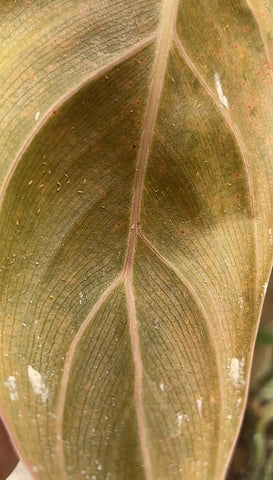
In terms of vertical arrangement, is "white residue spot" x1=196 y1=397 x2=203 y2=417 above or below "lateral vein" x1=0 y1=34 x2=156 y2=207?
below

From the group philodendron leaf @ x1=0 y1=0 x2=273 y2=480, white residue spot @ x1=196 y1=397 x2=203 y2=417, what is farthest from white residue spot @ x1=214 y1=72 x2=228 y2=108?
white residue spot @ x1=196 y1=397 x2=203 y2=417

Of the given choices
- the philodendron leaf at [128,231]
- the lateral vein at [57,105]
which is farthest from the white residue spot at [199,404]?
the lateral vein at [57,105]

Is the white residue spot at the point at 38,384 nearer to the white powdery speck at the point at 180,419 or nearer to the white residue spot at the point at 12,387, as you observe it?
the white residue spot at the point at 12,387

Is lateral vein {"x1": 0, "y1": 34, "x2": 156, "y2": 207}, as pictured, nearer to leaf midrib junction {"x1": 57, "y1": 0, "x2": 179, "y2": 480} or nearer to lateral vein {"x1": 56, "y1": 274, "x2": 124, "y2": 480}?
leaf midrib junction {"x1": 57, "y1": 0, "x2": 179, "y2": 480}

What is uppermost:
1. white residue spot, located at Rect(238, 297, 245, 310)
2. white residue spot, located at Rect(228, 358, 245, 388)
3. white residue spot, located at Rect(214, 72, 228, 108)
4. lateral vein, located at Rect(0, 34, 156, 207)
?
white residue spot, located at Rect(214, 72, 228, 108)

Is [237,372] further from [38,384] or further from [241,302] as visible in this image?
[38,384]

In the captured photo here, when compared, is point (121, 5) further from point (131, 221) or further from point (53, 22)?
point (131, 221)

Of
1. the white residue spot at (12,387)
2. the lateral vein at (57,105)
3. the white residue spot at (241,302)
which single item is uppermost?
the lateral vein at (57,105)

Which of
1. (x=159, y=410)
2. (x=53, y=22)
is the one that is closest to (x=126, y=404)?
(x=159, y=410)

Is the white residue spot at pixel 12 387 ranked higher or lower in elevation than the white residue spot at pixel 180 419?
higher
